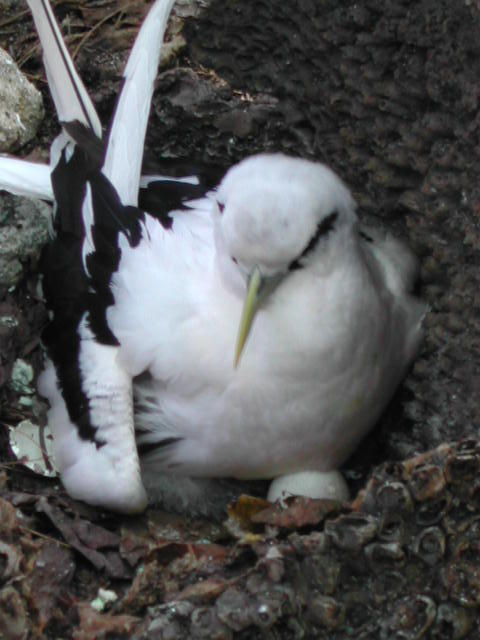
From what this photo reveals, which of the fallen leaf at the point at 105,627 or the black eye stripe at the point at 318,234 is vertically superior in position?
the black eye stripe at the point at 318,234

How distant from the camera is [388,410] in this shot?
4129 mm

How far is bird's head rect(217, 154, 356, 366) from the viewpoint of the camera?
129 inches

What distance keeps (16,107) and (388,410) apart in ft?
5.56

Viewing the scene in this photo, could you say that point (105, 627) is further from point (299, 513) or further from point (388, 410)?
point (388, 410)

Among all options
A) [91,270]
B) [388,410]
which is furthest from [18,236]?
[388,410]

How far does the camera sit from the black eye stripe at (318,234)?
3.38 m

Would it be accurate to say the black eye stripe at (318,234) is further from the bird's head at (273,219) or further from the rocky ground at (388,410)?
the rocky ground at (388,410)

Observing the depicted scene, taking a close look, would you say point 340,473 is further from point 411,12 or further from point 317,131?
point 411,12

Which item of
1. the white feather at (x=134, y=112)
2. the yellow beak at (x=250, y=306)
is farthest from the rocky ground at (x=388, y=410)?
the yellow beak at (x=250, y=306)

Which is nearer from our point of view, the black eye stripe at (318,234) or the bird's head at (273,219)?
the bird's head at (273,219)

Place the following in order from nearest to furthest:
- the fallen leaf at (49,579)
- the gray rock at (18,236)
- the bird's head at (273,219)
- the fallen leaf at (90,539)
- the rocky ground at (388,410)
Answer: the rocky ground at (388,410), the fallen leaf at (49,579), the bird's head at (273,219), the fallen leaf at (90,539), the gray rock at (18,236)

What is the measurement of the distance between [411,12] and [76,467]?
158 centimetres

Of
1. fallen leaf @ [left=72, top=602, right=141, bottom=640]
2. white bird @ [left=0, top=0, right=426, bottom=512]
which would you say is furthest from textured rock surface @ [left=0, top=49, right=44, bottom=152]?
fallen leaf @ [left=72, top=602, right=141, bottom=640]

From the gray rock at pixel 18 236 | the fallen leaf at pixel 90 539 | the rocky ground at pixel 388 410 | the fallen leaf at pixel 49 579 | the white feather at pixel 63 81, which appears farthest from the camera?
the white feather at pixel 63 81
